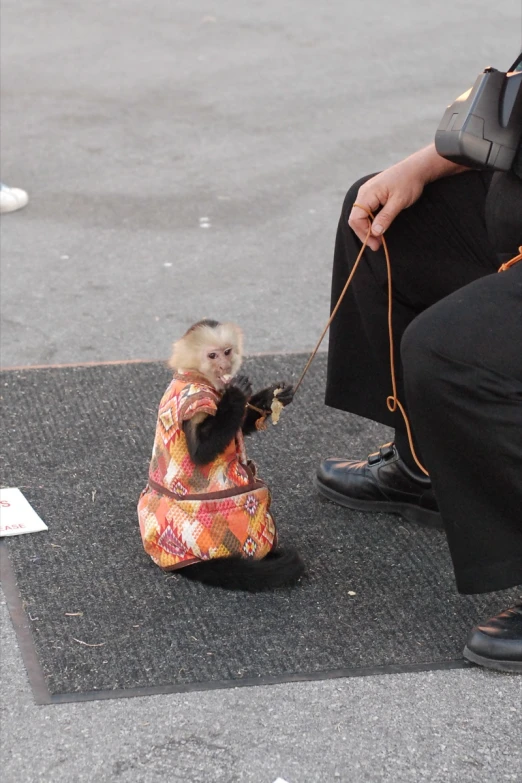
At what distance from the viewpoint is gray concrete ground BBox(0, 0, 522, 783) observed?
6.34 ft

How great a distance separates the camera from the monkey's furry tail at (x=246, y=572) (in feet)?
7.59

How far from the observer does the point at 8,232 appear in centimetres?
465

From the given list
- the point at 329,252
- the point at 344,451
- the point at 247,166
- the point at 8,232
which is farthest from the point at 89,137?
the point at 344,451

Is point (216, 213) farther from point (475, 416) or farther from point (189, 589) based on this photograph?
point (475, 416)

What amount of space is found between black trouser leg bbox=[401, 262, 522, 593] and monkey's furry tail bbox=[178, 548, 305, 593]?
412mm

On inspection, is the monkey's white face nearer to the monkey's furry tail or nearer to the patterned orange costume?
the patterned orange costume

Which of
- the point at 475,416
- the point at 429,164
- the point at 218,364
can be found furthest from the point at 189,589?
the point at 429,164

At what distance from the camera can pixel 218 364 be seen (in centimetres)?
229

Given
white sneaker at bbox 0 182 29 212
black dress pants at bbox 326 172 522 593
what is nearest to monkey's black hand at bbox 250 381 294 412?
black dress pants at bbox 326 172 522 593

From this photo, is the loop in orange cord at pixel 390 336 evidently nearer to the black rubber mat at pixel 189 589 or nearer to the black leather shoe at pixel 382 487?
the black leather shoe at pixel 382 487

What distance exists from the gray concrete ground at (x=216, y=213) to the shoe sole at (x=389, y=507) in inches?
22.2

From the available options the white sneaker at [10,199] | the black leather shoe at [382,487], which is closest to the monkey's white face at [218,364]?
the black leather shoe at [382,487]

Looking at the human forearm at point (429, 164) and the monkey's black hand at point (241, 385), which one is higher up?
the human forearm at point (429, 164)

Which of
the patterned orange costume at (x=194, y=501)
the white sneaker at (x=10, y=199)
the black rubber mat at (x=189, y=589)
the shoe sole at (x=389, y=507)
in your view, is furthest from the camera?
the white sneaker at (x=10, y=199)
